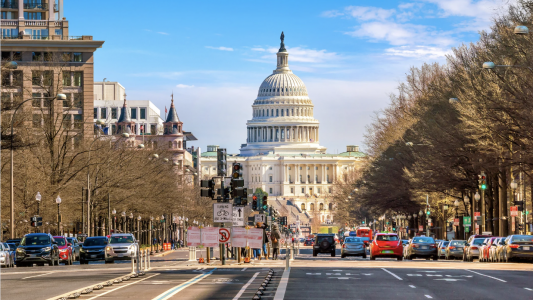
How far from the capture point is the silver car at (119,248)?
47475 mm

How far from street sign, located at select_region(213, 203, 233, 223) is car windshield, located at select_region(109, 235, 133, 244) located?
12.5 m

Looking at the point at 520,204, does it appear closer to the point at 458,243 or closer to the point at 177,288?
the point at 458,243

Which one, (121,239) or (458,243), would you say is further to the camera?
(458,243)

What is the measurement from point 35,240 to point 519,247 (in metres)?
21.3

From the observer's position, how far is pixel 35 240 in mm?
44969

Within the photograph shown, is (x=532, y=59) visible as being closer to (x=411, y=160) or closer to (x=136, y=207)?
(x=411, y=160)

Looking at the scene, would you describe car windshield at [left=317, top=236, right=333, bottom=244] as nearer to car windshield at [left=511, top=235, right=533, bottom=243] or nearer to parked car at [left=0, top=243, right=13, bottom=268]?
car windshield at [left=511, top=235, right=533, bottom=243]

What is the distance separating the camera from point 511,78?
4381 centimetres

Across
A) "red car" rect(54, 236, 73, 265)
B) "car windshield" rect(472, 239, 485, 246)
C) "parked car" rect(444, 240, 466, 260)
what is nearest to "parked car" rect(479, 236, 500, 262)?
"car windshield" rect(472, 239, 485, 246)

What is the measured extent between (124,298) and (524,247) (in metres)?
24.4

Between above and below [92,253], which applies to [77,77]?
above

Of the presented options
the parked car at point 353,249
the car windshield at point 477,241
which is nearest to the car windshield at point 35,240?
the parked car at point 353,249

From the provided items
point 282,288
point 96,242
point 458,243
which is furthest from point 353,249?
point 282,288

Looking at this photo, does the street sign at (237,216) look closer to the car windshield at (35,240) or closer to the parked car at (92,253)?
the car windshield at (35,240)
